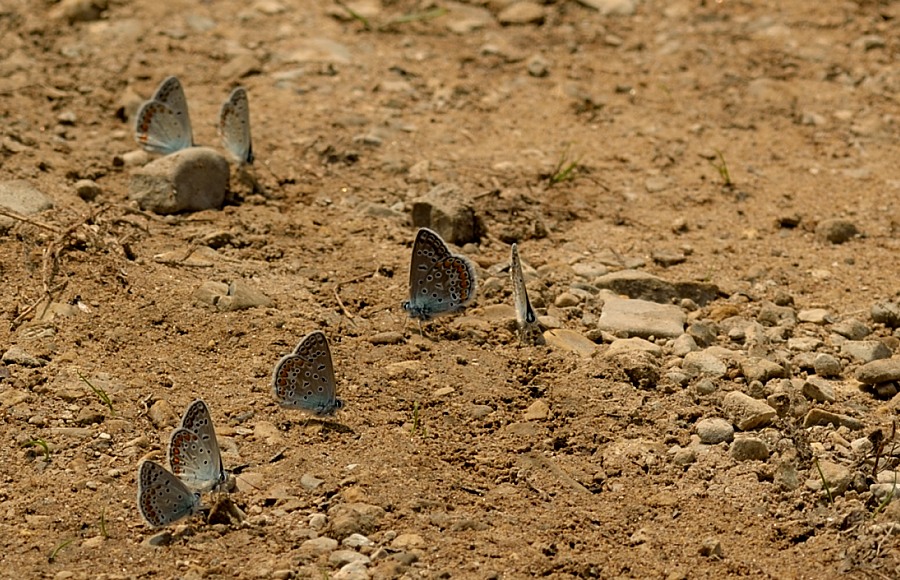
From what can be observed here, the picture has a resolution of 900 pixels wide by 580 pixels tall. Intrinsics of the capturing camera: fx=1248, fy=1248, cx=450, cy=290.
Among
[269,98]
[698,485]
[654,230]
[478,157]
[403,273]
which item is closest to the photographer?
[698,485]

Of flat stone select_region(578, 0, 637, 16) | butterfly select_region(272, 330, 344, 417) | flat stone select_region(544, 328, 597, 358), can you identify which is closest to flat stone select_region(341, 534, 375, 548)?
butterfly select_region(272, 330, 344, 417)

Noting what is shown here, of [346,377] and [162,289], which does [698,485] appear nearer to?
[346,377]

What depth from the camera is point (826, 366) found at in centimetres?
538

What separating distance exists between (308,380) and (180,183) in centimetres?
193

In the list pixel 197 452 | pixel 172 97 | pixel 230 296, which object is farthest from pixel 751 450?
pixel 172 97

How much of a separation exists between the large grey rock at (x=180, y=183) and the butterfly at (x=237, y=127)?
276 mm

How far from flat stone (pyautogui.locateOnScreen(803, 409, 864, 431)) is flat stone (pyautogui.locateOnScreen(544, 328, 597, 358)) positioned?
0.98 meters

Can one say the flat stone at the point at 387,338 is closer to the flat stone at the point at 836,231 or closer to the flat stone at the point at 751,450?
the flat stone at the point at 751,450

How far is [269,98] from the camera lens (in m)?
7.77

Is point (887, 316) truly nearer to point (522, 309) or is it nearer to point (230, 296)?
point (522, 309)

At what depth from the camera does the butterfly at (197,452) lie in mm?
4355

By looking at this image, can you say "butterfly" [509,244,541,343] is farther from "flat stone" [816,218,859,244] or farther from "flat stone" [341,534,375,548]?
"flat stone" [816,218,859,244]

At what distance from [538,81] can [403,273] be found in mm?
2669

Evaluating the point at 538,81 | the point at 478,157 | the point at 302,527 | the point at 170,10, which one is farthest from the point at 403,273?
the point at 170,10
